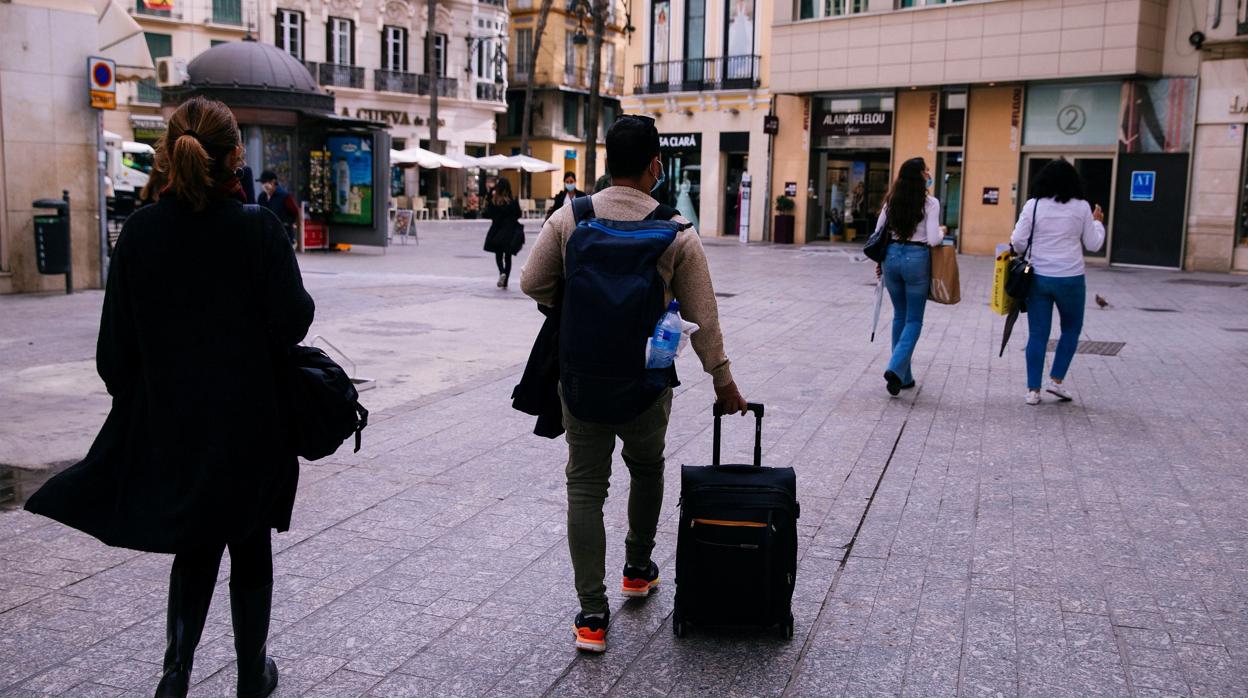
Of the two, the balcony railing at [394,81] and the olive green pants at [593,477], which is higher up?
the balcony railing at [394,81]

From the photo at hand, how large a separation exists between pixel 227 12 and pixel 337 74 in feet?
15.7

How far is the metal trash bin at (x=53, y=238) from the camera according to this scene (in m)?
13.6

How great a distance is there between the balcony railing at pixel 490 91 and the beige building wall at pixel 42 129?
38144mm

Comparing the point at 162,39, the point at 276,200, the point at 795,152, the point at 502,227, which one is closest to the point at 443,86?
the point at 162,39

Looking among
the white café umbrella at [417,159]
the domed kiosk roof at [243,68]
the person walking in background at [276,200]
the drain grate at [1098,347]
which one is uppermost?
the domed kiosk roof at [243,68]

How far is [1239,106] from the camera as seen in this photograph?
22172 mm

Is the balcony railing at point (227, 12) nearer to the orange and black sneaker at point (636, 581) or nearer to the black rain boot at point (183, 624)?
the orange and black sneaker at point (636, 581)

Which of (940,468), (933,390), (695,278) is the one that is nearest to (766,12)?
(933,390)

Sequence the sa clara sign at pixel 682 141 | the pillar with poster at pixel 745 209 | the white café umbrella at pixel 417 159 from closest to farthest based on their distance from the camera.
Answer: the pillar with poster at pixel 745 209 < the sa clara sign at pixel 682 141 < the white café umbrella at pixel 417 159

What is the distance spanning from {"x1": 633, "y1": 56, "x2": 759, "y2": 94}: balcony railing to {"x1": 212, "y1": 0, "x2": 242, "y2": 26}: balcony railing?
17007 mm

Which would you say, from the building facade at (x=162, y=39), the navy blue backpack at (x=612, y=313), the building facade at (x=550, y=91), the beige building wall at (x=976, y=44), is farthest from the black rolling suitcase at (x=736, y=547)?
the building facade at (x=550, y=91)

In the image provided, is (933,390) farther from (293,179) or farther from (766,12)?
(766,12)

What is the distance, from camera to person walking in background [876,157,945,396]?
8.27 m

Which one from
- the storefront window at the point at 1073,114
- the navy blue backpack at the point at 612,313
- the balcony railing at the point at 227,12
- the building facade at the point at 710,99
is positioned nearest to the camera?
the navy blue backpack at the point at 612,313
